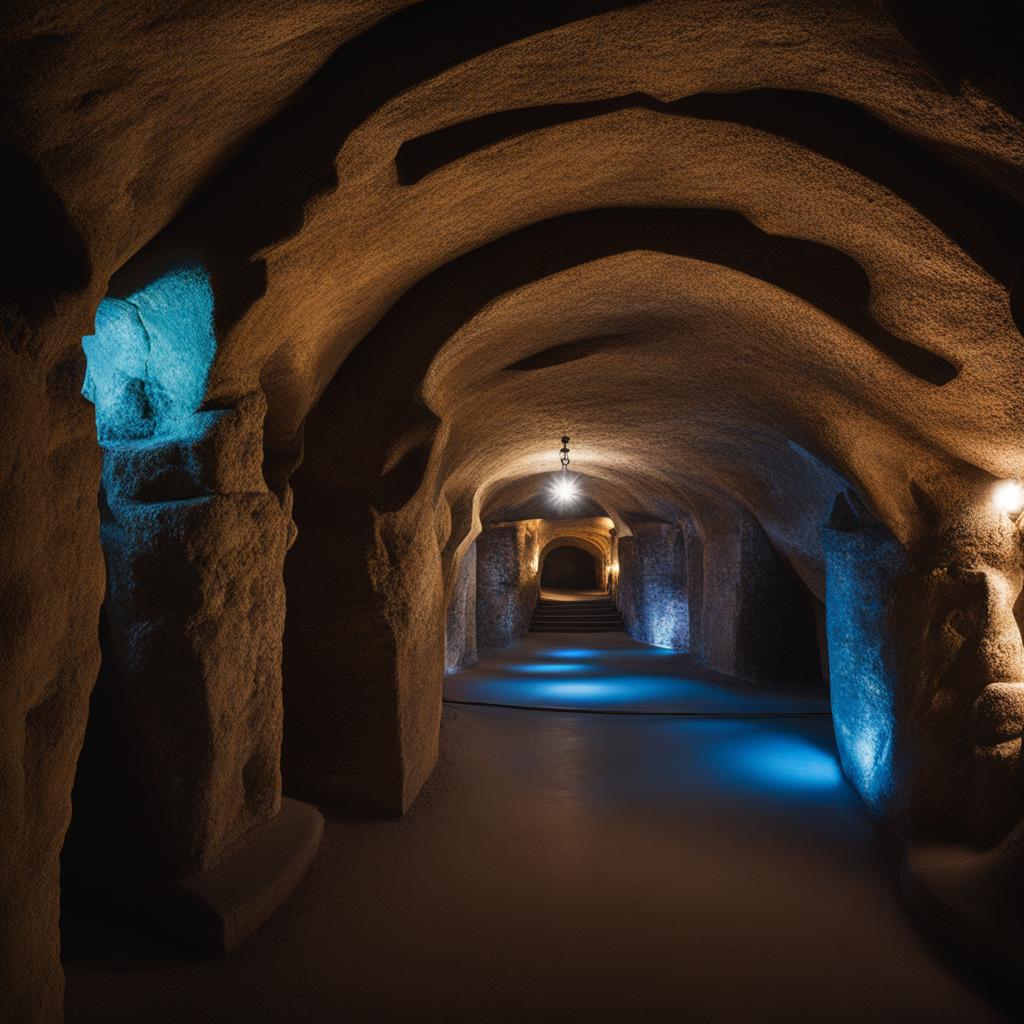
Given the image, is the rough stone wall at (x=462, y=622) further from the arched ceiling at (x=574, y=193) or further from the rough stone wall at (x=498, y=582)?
the arched ceiling at (x=574, y=193)

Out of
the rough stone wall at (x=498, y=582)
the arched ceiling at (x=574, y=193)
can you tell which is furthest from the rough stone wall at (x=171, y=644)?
the rough stone wall at (x=498, y=582)

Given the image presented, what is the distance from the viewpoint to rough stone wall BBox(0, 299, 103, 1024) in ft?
6.73

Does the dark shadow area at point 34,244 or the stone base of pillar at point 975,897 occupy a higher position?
the dark shadow area at point 34,244

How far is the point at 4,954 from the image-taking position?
2.08m

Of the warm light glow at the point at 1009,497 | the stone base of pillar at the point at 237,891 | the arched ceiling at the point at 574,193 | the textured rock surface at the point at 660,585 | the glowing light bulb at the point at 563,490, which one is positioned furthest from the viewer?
the textured rock surface at the point at 660,585

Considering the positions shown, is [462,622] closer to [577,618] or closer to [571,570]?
[577,618]

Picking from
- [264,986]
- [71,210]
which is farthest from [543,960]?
[71,210]

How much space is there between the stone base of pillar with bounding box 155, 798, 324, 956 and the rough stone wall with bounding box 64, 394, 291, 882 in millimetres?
118

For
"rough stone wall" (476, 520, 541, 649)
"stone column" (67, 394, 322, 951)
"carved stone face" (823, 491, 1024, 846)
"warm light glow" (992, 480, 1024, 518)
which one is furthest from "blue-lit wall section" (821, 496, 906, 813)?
"rough stone wall" (476, 520, 541, 649)

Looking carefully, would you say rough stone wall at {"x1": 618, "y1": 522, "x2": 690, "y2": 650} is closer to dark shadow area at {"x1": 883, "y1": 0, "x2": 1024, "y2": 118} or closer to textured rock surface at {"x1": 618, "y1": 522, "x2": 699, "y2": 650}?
textured rock surface at {"x1": 618, "y1": 522, "x2": 699, "y2": 650}

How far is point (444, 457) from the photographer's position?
273 inches

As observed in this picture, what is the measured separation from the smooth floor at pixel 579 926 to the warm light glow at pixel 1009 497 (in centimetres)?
219

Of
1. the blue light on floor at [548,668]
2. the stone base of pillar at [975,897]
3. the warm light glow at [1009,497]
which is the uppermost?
the warm light glow at [1009,497]

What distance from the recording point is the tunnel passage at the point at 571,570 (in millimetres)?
32156
